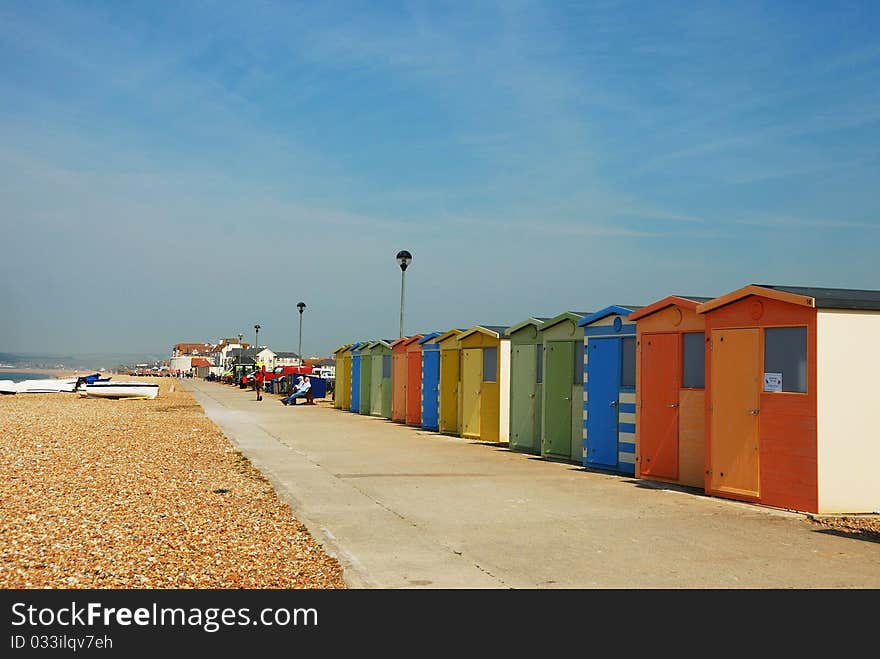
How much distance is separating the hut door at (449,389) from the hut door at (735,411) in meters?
10.9

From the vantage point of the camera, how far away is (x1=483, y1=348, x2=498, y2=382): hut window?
1909 centimetres

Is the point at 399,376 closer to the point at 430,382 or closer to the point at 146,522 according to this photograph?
the point at 430,382

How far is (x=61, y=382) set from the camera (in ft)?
174

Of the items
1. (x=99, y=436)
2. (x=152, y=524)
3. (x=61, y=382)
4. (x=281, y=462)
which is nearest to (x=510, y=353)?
(x=281, y=462)

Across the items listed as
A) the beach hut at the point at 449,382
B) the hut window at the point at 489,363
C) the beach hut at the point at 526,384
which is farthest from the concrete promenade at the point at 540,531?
the beach hut at the point at 449,382

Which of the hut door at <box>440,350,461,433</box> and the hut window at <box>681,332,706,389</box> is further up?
the hut window at <box>681,332,706,389</box>

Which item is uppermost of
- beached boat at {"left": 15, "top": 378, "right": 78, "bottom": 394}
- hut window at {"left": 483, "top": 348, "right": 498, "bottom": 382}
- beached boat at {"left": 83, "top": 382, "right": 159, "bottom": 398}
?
hut window at {"left": 483, "top": 348, "right": 498, "bottom": 382}

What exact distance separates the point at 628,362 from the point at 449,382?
8.70 m

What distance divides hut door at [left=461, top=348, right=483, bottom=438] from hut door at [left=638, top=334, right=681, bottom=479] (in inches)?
278

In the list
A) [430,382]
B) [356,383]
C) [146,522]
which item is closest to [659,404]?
[146,522]

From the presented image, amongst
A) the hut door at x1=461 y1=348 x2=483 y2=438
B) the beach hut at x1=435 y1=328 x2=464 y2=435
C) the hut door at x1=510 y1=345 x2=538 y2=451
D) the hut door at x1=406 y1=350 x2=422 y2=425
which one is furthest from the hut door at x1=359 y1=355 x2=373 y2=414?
the hut door at x1=510 y1=345 x2=538 y2=451

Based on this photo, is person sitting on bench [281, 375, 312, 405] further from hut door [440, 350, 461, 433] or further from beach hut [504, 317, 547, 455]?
beach hut [504, 317, 547, 455]

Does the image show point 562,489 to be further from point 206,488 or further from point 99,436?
point 99,436

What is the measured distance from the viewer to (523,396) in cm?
1731
